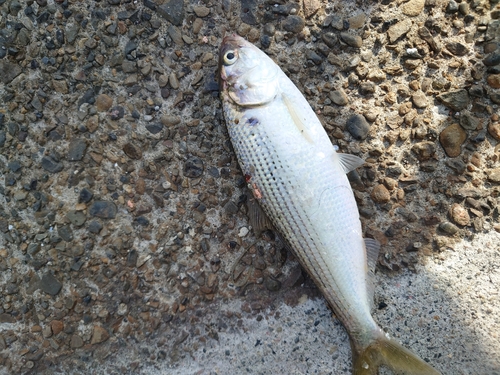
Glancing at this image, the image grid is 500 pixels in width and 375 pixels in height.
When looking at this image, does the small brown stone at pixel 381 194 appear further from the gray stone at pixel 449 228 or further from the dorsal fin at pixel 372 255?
the gray stone at pixel 449 228

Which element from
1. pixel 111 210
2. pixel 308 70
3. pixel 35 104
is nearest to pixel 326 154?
pixel 308 70

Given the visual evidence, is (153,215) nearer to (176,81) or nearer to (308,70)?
(176,81)

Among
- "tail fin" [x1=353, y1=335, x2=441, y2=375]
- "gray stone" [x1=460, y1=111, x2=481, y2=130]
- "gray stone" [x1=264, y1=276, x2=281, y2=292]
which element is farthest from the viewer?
"gray stone" [x1=264, y1=276, x2=281, y2=292]

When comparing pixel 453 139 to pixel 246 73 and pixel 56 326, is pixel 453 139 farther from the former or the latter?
pixel 56 326

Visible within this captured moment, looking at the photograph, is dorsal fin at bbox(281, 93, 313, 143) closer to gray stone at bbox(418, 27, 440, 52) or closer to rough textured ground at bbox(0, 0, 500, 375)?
rough textured ground at bbox(0, 0, 500, 375)

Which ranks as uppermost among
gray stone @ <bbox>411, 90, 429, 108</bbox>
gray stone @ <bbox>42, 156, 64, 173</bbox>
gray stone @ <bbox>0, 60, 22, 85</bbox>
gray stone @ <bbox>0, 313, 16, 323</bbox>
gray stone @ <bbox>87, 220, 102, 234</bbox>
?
gray stone @ <bbox>411, 90, 429, 108</bbox>

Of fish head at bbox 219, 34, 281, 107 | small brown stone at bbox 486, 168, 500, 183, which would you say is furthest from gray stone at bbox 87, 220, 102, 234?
small brown stone at bbox 486, 168, 500, 183
